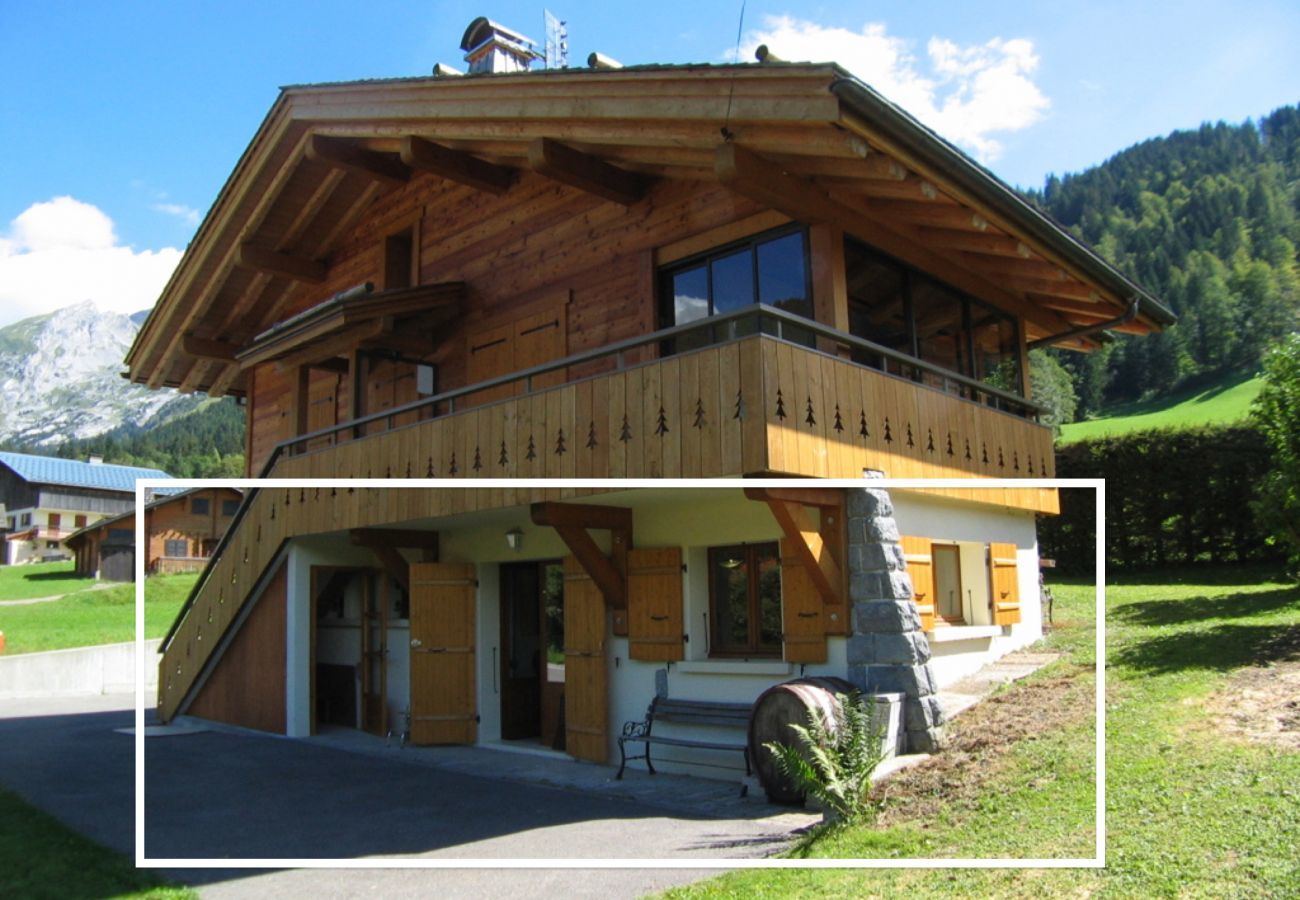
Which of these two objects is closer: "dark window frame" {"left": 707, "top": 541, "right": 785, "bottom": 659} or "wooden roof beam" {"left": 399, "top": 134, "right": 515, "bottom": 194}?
"dark window frame" {"left": 707, "top": 541, "right": 785, "bottom": 659}

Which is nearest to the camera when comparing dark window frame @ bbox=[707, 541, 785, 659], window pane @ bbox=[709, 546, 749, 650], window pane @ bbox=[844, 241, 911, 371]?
dark window frame @ bbox=[707, 541, 785, 659]

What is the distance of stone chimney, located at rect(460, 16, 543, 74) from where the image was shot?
15.4 meters

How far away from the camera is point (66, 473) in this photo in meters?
69.5

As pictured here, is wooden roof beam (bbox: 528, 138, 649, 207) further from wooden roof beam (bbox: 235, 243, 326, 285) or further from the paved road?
wooden roof beam (bbox: 235, 243, 326, 285)

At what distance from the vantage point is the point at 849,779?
7293mm

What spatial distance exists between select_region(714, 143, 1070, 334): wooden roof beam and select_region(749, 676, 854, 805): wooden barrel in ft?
13.7

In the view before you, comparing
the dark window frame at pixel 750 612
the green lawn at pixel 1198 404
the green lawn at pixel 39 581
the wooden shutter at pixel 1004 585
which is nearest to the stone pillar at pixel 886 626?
the dark window frame at pixel 750 612

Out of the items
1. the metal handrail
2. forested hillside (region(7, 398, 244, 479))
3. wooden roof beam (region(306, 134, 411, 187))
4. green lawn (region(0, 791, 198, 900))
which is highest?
forested hillside (region(7, 398, 244, 479))

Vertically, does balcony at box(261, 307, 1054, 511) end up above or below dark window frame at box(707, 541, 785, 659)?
above

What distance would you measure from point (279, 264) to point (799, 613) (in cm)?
1133

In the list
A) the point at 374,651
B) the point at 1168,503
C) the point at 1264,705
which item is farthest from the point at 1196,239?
the point at 1264,705

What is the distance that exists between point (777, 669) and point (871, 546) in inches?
56.1

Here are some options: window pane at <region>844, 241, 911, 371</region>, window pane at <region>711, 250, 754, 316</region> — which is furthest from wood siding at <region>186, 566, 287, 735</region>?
window pane at <region>844, 241, 911, 371</region>

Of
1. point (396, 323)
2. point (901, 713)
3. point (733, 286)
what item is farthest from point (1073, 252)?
point (396, 323)
